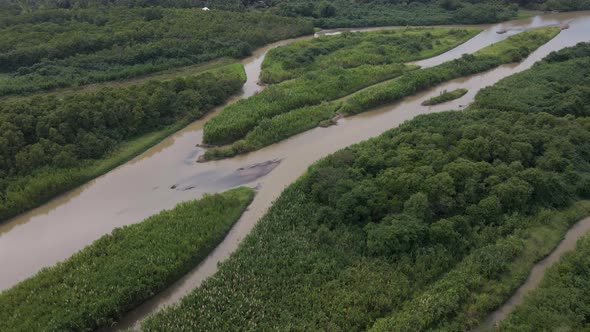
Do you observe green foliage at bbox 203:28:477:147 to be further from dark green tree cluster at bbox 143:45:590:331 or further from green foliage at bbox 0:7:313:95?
green foliage at bbox 0:7:313:95

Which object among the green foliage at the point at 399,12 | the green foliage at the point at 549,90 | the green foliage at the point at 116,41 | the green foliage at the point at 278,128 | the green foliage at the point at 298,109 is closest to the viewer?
the green foliage at the point at 278,128

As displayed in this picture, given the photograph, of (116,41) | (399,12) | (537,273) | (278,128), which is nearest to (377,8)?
(399,12)

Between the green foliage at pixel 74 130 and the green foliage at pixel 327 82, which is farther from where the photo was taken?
the green foliage at pixel 327 82

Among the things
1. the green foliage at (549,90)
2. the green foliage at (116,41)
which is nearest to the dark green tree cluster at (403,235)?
the green foliage at (549,90)

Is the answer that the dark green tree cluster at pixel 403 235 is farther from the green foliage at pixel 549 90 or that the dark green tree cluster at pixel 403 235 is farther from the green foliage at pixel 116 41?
the green foliage at pixel 116 41

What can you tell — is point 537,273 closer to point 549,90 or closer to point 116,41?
point 549,90

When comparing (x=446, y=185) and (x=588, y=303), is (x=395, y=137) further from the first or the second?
(x=588, y=303)

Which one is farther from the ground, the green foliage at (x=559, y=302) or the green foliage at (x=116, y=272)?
the green foliage at (x=116, y=272)

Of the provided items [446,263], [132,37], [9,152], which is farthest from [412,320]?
[132,37]
